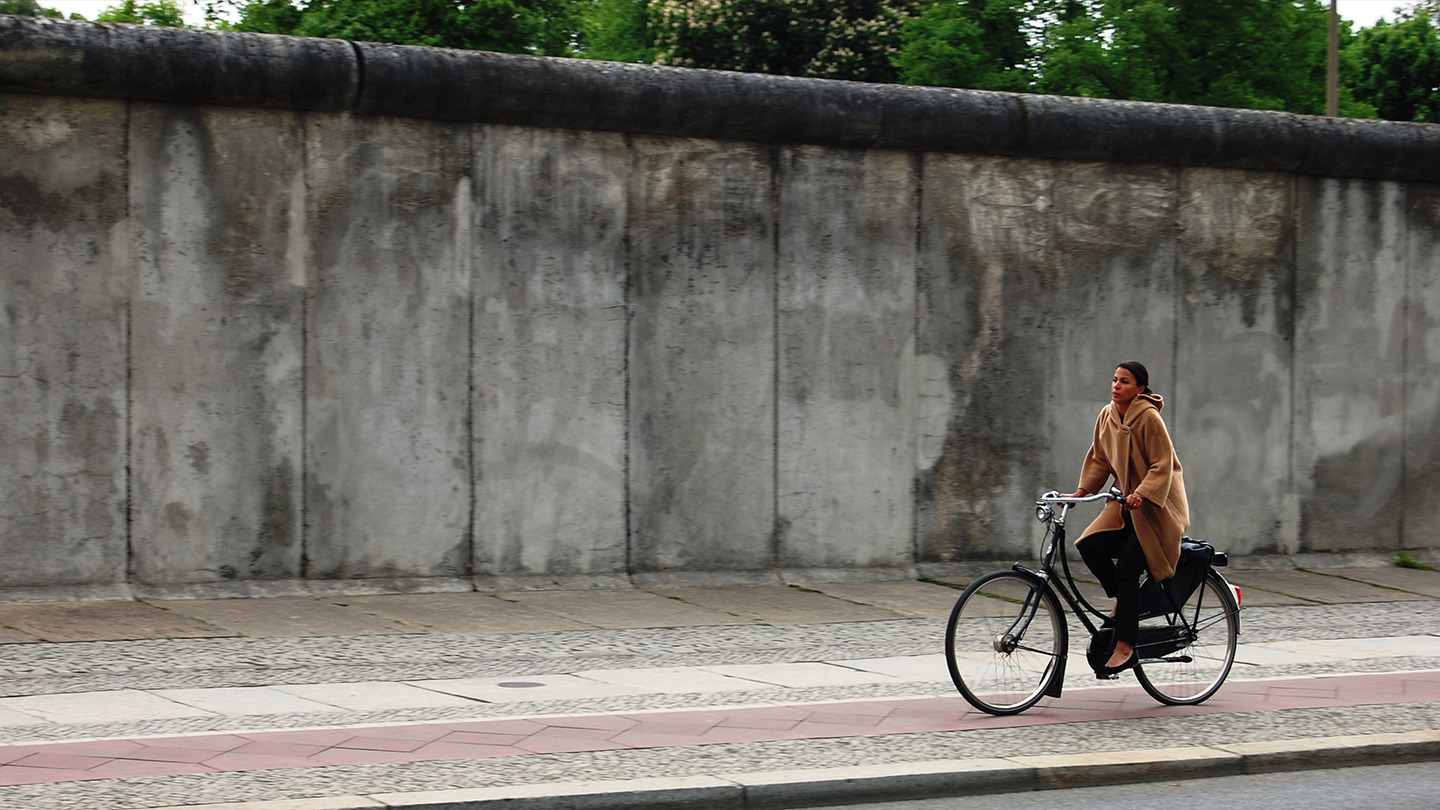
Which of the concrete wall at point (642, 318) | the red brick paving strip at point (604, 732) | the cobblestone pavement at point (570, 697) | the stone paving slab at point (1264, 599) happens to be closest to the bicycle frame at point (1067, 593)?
the red brick paving strip at point (604, 732)

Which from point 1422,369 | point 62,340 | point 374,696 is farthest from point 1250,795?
point 1422,369

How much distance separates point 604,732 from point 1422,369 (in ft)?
30.1

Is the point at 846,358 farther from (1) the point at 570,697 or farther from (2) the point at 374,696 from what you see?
(2) the point at 374,696

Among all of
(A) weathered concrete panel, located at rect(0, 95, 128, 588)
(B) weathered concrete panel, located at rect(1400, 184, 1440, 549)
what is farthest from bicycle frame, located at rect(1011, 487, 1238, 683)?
(B) weathered concrete panel, located at rect(1400, 184, 1440, 549)

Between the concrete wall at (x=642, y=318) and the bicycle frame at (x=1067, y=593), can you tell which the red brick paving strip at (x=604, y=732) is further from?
the concrete wall at (x=642, y=318)

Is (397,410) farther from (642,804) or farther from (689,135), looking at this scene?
(642,804)

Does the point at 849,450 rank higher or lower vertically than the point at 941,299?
lower

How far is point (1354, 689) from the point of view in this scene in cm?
777

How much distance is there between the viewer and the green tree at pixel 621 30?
50219 millimetres

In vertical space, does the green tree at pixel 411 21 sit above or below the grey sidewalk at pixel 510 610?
above

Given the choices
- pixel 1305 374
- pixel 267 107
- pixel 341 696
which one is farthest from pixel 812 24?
pixel 341 696

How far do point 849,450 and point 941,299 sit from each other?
1.31 metres

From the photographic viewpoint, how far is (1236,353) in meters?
12.4

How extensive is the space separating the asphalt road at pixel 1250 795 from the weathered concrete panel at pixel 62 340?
5.70m
